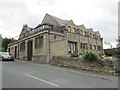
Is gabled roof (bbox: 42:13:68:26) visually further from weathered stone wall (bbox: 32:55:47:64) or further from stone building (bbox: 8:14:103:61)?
weathered stone wall (bbox: 32:55:47:64)

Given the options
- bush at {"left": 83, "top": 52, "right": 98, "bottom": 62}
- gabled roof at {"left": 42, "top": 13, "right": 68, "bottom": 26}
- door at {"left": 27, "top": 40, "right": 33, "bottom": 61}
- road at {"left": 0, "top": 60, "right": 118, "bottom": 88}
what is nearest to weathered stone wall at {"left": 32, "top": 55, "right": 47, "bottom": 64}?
door at {"left": 27, "top": 40, "right": 33, "bottom": 61}

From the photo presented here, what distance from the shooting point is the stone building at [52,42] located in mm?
32847

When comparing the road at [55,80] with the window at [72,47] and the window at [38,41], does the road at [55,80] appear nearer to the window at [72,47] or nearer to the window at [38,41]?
the window at [38,41]

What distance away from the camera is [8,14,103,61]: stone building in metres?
32.8

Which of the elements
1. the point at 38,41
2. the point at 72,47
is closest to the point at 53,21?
the point at 72,47

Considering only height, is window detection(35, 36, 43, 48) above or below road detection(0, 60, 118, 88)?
above

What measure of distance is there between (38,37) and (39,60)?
4.31 meters

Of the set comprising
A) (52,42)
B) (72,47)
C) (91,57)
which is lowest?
(91,57)

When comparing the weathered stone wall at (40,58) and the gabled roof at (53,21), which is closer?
the weathered stone wall at (40,58)

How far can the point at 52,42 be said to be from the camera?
110 feet

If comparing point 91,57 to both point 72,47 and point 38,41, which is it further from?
point 72,47

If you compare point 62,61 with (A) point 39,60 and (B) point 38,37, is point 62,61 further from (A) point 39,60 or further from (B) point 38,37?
(B) point 38,37

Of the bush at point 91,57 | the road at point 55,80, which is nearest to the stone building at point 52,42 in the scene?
the bush at point 91,57

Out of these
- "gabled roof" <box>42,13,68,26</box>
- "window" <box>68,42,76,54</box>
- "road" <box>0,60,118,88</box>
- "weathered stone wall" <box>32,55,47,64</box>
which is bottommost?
"road" <box>0,60,118,88</box>
